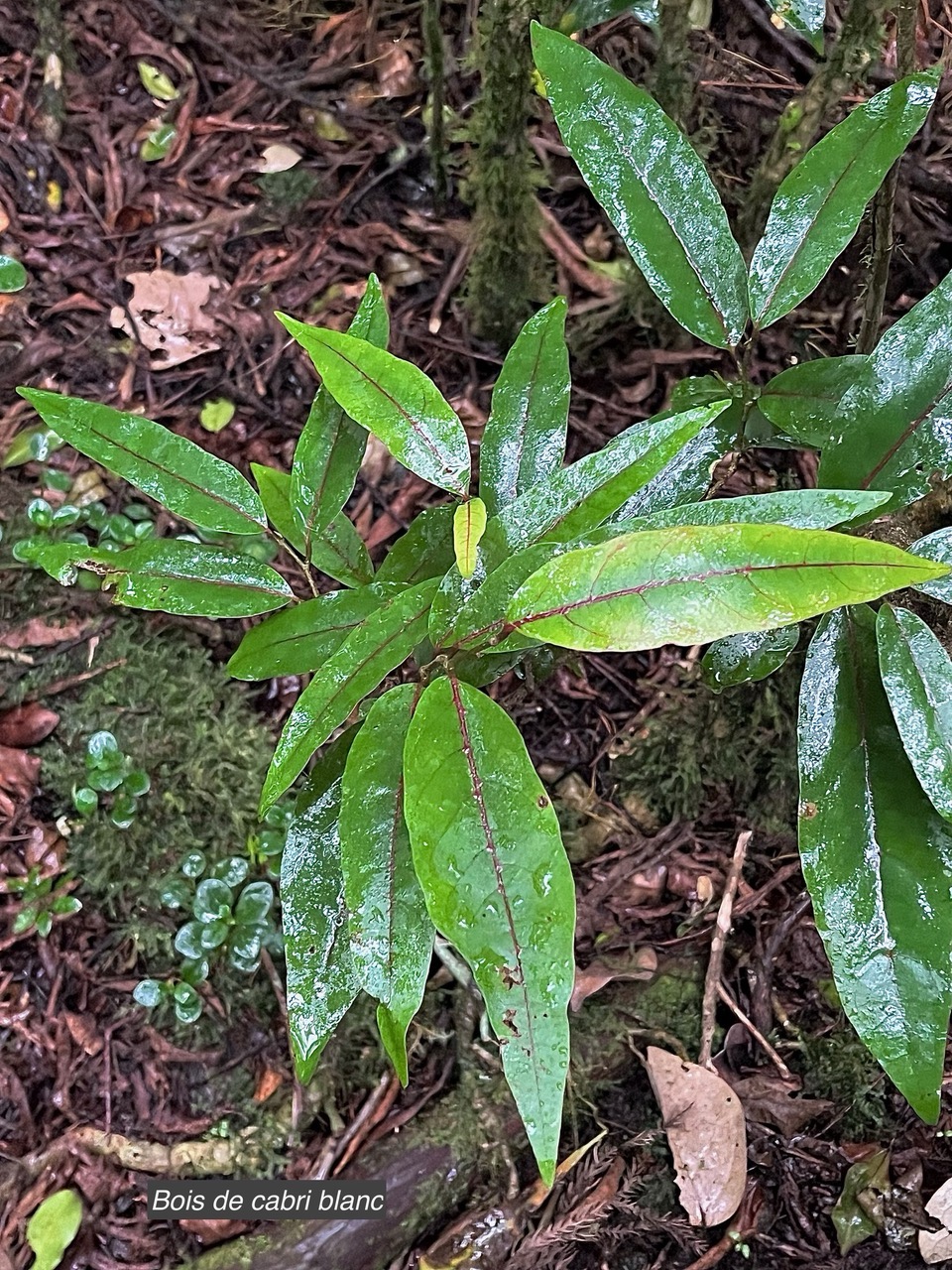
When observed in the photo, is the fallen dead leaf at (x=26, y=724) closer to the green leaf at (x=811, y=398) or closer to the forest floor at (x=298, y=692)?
the forest floor at (x=298, y=692)

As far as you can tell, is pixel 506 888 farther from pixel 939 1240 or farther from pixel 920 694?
pixel 939 1240

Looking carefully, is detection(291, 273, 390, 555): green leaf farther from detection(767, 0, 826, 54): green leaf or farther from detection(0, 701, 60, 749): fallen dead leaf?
detection(0, 701, 60, 749): fallen dead leaf

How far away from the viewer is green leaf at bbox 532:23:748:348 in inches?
44.5

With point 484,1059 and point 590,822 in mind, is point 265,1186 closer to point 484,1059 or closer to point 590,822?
point 484,1059

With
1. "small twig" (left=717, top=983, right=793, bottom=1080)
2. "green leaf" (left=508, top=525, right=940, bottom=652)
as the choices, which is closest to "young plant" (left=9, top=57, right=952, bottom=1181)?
"green leaf" (left=508, top=525, right=940, bottom=652)

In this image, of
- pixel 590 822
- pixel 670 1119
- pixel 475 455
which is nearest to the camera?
pixel 670 1119

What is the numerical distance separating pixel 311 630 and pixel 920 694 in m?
0.75

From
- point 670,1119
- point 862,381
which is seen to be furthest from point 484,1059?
point 862,381

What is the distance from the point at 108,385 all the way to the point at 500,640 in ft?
5.60

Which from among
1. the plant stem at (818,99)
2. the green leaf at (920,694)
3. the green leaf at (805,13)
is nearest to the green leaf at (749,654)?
the green leaf at (920,694)

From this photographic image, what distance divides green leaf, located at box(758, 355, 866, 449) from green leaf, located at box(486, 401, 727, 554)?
270 millimetres

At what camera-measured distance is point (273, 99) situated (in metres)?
2.41

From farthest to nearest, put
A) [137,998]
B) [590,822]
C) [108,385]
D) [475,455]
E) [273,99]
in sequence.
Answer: [273,99] < [108,385] < [475,455] < [590,822] < [137,998]

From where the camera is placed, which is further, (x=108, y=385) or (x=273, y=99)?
(x=273, y=99)
